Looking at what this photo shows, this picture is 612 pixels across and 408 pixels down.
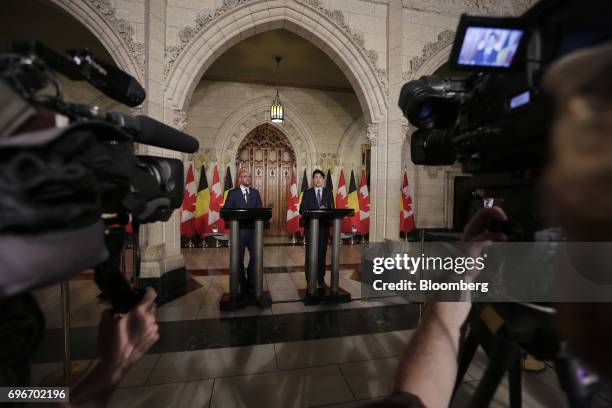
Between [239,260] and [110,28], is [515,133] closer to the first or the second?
[239,260]

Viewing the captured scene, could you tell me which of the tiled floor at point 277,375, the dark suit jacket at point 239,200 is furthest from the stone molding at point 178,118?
the tiled floor at point 277,375

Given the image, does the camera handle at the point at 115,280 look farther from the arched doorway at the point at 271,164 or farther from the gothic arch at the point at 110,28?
the arched doorway at the point at 271,164

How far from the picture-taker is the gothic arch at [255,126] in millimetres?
6102

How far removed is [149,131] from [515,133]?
73 centimetres

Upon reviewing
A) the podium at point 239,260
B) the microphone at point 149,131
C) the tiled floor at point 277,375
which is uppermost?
the microphone at point 149,131

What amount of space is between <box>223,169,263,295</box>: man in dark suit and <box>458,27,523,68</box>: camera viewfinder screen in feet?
8.08

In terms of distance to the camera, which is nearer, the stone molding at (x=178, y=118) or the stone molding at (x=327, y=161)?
the stone molding at (x=178, y=118)

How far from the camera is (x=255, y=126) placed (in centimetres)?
629

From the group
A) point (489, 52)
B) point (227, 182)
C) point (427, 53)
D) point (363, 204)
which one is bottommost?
point (363, 204)

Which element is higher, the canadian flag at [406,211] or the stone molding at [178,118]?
the stone molding at [178,118]

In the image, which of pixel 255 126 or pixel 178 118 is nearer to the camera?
pixel 178 118

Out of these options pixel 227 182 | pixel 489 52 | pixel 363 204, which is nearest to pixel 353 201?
pixel 363 204

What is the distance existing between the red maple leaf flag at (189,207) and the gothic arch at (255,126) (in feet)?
3.80

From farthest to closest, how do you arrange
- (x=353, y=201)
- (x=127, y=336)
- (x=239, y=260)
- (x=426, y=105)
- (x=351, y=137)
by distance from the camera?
(x=351, y=137) < (x=353, y=201) < (x=239, y=260) < (x=426, y=105) < (x=127, y=336)
